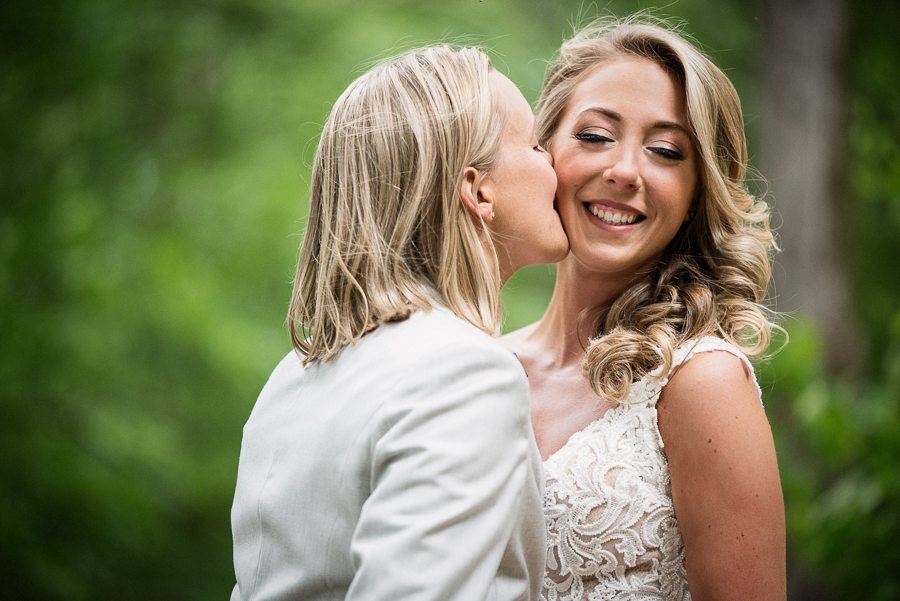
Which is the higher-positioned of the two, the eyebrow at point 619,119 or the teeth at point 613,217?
the eyebrow at point 619,119

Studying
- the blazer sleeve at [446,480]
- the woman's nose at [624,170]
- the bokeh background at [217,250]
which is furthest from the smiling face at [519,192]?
the bokeh background at [217,250]

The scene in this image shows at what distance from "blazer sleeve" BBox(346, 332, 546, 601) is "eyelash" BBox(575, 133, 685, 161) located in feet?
3.92

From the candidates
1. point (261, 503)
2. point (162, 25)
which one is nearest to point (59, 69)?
point (162, 25)

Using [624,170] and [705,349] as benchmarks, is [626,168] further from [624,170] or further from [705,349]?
[705,349]

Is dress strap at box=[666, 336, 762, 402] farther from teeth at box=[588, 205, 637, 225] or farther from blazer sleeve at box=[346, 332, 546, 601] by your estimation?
blazer sleeve at box=[346, 332, 546, 601]

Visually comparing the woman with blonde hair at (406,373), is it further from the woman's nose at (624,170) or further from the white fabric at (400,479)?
the woman's nose at (624,170)

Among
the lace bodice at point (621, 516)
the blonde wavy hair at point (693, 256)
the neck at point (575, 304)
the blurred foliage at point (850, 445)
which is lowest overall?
the blurred foliage at point (850, 445)

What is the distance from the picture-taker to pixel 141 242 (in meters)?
6.05

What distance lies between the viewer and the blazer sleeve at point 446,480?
55.0 inches

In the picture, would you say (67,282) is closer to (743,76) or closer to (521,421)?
(521,421)

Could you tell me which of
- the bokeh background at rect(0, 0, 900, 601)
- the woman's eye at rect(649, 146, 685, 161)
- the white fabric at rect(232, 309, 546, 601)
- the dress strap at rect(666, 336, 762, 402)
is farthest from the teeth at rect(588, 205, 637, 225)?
the bokeh background at rect(0, 0, 900, 601)

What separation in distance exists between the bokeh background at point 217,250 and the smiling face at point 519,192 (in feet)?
6.36

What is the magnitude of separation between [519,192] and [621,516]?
98 cm

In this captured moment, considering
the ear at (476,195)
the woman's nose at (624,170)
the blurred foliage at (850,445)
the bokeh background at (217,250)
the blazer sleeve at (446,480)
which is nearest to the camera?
the blazer sleeve at (446,480)
